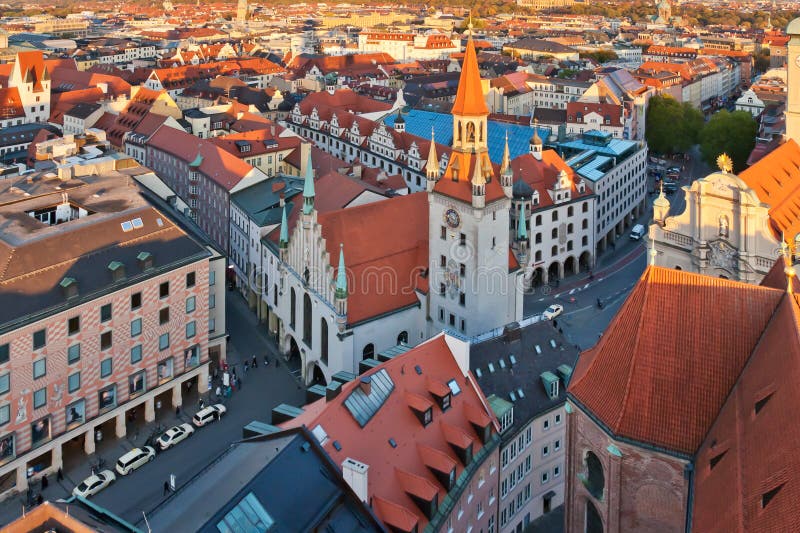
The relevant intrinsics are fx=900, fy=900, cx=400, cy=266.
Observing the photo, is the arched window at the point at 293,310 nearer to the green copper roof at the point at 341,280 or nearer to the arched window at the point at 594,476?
the green copper roof at the point at 341,280

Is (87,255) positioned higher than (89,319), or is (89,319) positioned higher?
(87,255)

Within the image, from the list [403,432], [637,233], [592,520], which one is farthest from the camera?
[637,233]

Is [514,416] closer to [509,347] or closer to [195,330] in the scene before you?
[509,347]

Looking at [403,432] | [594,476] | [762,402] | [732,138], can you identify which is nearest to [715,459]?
[762,402]

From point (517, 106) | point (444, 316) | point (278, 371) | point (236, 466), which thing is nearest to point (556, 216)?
point (444, 316)

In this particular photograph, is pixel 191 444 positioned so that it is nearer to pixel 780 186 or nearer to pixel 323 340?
pixel 323 340

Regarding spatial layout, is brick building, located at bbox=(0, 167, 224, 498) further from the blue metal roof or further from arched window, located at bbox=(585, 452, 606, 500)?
the blue metal roof
